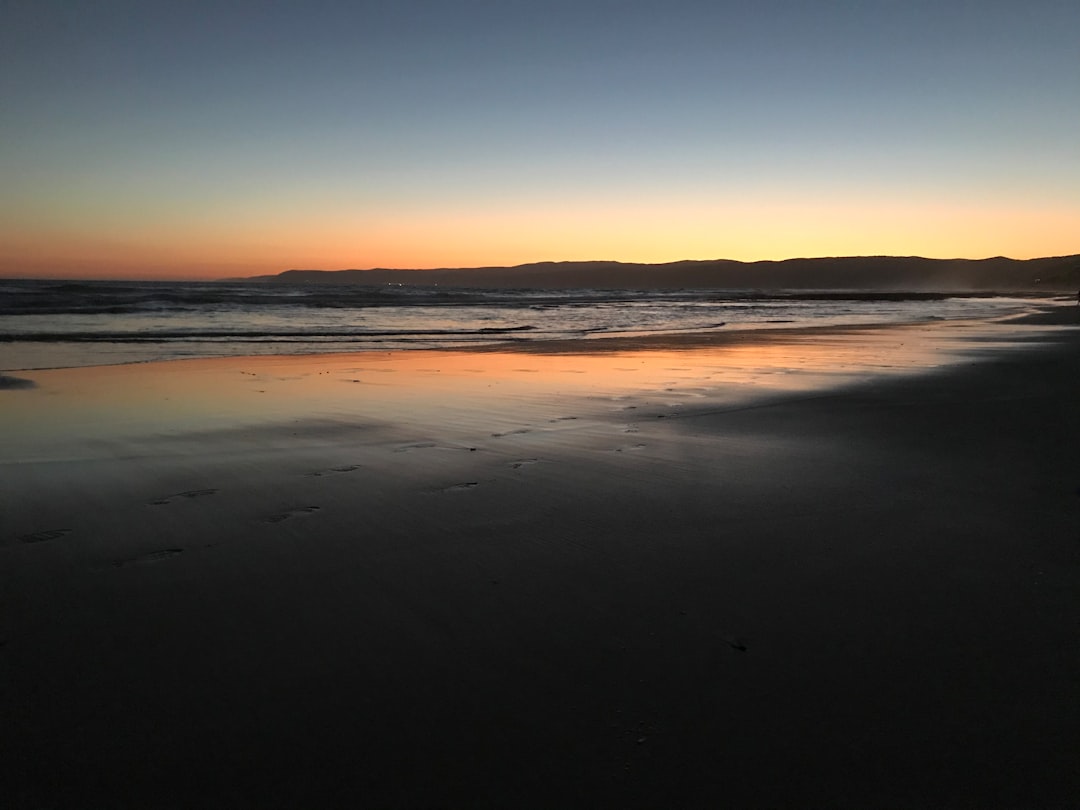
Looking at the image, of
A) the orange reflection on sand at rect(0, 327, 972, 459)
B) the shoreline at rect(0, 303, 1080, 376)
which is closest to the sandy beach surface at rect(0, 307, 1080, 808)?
the orange reflection on sand at rect(0, 327, 972, 459)

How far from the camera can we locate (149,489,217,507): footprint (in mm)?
4312

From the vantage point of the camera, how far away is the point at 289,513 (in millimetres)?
4141

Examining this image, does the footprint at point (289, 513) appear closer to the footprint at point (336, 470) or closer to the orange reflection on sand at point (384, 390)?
the footprint at point (336, 470)

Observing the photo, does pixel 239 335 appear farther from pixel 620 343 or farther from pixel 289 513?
pixel 289 513

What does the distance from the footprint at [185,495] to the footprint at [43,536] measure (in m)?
0.54

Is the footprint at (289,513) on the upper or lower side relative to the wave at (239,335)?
lower

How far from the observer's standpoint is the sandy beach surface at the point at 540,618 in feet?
6.41

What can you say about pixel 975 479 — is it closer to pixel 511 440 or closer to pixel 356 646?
pixel 511 440

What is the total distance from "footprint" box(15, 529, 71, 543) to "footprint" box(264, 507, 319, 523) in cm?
104

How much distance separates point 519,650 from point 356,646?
62cm

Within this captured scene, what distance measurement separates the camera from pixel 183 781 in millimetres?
1927

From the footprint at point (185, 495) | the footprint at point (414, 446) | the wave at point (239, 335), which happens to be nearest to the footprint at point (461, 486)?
the footprint at point (414, 446)

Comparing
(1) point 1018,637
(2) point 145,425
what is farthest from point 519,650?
(2) point 145,425

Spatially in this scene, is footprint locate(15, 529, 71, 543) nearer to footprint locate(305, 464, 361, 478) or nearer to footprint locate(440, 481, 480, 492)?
footprint locate(305, 464, 361, 478)
